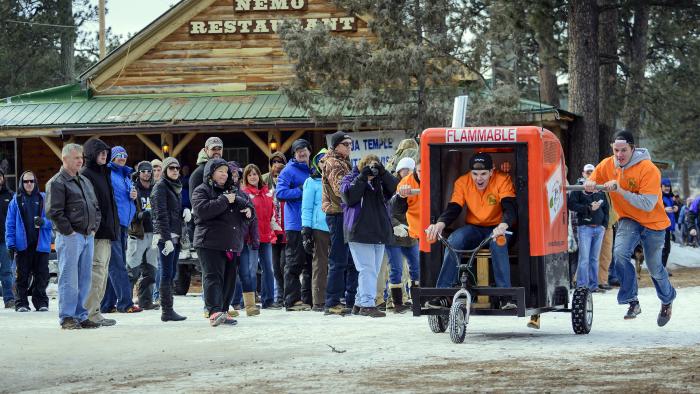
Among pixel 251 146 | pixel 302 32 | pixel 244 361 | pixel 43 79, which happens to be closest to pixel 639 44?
pixel 251 146

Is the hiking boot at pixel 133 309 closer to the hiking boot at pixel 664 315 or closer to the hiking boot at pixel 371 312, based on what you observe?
the hiking boot at pixel 371 312

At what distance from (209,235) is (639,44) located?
26.3 metres

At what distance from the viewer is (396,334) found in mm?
12758

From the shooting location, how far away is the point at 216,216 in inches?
557

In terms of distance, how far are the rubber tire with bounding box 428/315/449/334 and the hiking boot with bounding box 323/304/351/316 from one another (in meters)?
3.04

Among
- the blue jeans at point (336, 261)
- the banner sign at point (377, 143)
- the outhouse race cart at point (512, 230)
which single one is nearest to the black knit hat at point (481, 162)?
the outhouse race cart at point (512, 230)

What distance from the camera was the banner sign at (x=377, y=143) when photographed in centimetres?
2841

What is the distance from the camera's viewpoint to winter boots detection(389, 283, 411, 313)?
1625 centimetres

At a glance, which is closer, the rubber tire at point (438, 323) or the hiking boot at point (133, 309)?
the rubber tire at point (438, 323)

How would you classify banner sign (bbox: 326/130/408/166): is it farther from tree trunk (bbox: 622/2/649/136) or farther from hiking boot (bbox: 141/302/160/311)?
hiking boot (bbox: 141/302/160/311)

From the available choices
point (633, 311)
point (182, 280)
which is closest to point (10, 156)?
point (182, 280)

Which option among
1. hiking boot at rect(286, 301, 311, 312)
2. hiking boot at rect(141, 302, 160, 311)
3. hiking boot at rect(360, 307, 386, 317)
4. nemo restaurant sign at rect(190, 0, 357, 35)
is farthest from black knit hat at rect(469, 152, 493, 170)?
nemo restaurant sign at rect(190, 0, 357, 35)

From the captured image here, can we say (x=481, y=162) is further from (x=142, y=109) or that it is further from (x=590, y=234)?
(x=142, y=109)

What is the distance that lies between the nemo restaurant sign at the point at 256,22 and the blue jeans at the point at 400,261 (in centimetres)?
1462
